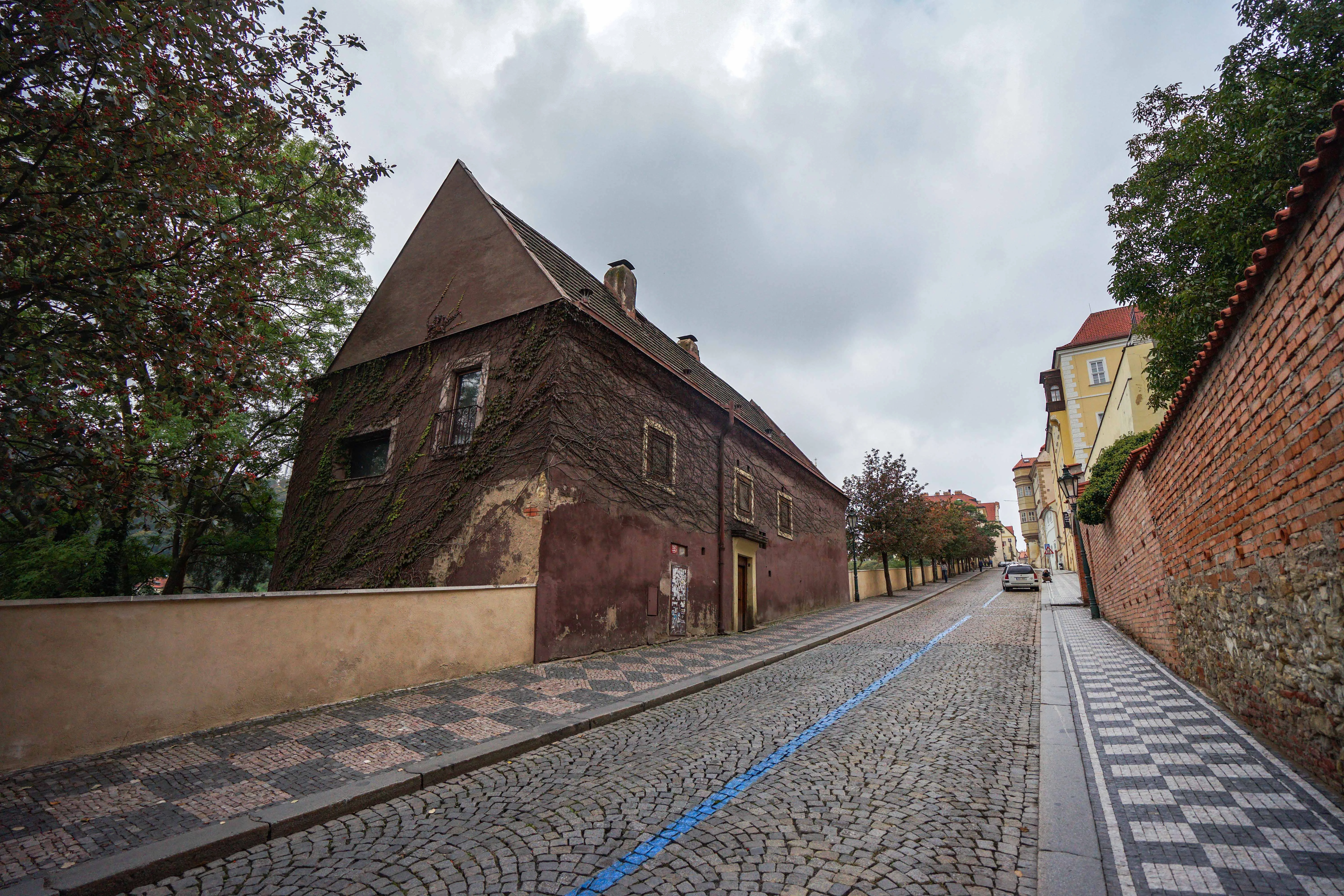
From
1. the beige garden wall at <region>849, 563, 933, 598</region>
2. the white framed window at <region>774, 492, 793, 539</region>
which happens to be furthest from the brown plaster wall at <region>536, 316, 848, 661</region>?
the beige garden wall at <region>849, 563, 933, 598</region>

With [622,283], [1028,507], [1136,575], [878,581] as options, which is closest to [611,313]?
[622,283]

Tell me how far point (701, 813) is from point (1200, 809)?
293 centimetres

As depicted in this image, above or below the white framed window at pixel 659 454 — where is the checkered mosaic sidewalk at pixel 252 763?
below

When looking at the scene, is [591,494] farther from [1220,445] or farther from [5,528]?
[5,528]

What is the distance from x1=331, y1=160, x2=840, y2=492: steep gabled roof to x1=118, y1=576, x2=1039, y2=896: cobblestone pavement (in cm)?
808

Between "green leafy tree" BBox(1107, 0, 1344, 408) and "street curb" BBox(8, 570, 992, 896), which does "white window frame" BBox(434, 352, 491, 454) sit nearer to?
"street curb" BBox(8, 570, 992, 896)

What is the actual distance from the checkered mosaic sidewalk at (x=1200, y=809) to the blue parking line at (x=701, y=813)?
6.88 ft

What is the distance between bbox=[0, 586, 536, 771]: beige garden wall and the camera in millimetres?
4559

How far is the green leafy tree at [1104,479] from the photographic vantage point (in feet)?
44.0

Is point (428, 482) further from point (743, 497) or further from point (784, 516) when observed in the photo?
point (784, 516)

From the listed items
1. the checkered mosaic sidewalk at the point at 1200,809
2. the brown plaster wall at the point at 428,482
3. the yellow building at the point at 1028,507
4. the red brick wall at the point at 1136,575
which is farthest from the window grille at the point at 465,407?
the yellow building at the point at 1028,507

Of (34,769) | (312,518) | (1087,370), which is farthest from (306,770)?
(1087,370)

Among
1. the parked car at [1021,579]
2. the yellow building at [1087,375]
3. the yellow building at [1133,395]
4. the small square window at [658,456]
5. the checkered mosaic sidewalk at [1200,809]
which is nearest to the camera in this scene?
the checkered mosaic sidewalk at [1200,809]

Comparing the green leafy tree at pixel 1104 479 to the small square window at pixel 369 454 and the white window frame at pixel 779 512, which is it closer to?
the white window frame at pixel 779 512
